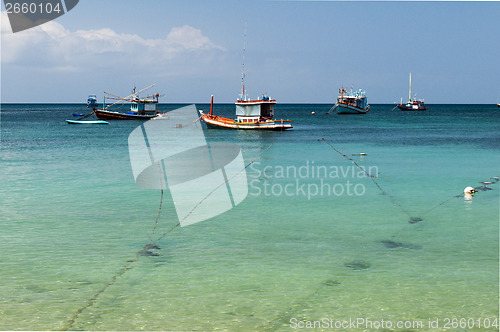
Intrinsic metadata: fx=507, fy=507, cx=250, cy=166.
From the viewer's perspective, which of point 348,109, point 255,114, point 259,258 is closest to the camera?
point 259,258

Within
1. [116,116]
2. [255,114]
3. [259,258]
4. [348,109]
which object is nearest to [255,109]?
[255,114]

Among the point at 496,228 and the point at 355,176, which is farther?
the point at 355,176

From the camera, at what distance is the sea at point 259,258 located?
22.3 feet

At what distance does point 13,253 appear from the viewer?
31.3ft

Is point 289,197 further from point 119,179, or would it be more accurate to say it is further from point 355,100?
point 355,100

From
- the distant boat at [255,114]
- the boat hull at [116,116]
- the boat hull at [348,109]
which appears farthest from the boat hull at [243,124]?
the boat hull at [348,109]

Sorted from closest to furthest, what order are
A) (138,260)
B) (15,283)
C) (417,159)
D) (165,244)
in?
1. (15,283)
2. (138,260)
3. (165,244)
4. (417,159)

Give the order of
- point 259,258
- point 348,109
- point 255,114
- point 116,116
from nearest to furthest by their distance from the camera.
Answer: point 259,258, point 255,114, point 116,116, point 348,109

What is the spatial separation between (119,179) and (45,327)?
1337 centimetres

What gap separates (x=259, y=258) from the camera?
9.29 meters

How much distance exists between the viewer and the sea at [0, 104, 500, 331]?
6809mm

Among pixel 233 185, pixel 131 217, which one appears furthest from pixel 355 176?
pixel 131 217

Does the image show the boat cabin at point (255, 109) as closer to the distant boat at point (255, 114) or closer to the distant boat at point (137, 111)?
the distant boat at point (255, 114)

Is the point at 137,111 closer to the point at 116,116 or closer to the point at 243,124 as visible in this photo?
the point at 116,116
